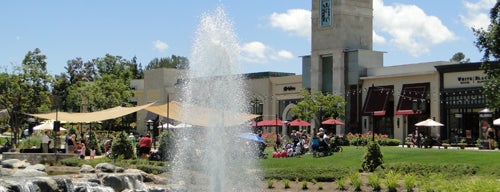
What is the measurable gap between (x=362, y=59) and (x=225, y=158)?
49682mm

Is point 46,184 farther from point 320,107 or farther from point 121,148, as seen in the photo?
point 320,107

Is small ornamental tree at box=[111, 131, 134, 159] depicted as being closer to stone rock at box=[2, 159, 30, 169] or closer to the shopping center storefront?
stone rock at box=[2, 159, 30, 169]

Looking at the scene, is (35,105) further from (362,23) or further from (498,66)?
(498,66)

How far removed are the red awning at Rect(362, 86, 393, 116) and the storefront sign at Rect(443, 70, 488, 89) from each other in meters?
6.11

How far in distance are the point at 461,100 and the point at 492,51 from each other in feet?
84.6

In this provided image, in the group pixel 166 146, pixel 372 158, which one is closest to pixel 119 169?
pixel 166 146

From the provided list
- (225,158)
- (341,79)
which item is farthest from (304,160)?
(341,79)

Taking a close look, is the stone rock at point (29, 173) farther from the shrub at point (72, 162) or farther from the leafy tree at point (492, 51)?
the leafy tree at point (492, 51)

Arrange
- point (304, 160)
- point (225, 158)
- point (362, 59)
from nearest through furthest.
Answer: point (225, 158)
point (304, 160)
point (362, 59)

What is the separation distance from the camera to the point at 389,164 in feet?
93.5

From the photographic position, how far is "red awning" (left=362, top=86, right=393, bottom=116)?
62416 mm

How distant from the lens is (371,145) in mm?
28703

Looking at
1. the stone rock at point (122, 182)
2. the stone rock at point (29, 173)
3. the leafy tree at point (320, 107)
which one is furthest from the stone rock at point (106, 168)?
the leafy tree at point (320, 107)

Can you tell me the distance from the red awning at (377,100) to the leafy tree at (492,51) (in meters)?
28.5
